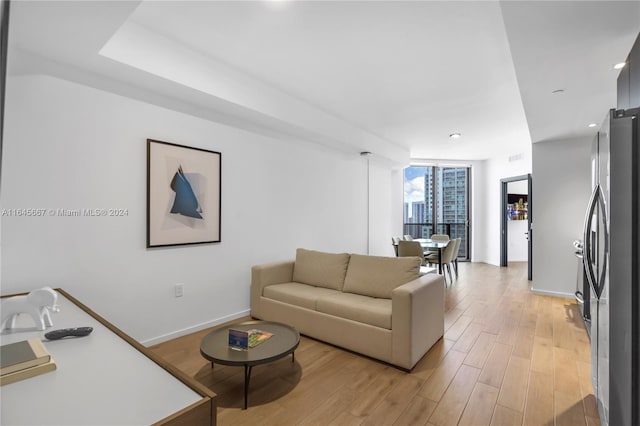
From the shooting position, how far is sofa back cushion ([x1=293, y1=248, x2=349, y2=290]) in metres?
3.49

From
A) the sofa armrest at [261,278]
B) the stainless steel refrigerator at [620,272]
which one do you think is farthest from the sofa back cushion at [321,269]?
the stainless steel refrigerator at [620,272]

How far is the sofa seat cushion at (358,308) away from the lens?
2664 mm

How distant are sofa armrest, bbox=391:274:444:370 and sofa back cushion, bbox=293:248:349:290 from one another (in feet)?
2.88

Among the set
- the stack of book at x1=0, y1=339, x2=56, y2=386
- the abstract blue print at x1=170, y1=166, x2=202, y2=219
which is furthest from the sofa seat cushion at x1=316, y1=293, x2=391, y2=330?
the stack of book at x1=0, y1=339, x2=56, y2=386

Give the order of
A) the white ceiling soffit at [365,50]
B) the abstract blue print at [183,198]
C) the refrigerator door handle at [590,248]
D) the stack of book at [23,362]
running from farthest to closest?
the abstract blue print at [183,198]
the white ceiling soffit at [365,50]
the refrigerator door handle at [590,248]
the stack of book at [23,362]

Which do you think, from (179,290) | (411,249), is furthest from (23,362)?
(411,249)

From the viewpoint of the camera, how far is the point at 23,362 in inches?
45.3

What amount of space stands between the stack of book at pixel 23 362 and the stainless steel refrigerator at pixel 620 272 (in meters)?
2.45

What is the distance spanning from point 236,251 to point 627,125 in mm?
3364

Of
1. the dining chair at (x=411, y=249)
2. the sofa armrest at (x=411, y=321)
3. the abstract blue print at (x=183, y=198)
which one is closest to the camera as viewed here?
the sofa armrest at (x=411, y=321)

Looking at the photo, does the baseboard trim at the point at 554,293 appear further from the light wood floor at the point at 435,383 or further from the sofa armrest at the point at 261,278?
the sofa armrest at the point at 261,278

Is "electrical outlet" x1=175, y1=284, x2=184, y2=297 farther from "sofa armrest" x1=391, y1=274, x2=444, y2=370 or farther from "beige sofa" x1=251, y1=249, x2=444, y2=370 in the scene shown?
"sofa armrest" x1=391, y1=274, x2=444, y2=370

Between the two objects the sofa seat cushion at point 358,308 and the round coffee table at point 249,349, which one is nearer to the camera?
the round coffee table at point 249,349

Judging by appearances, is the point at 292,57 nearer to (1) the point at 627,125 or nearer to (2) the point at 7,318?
(1) the point at 627,125
